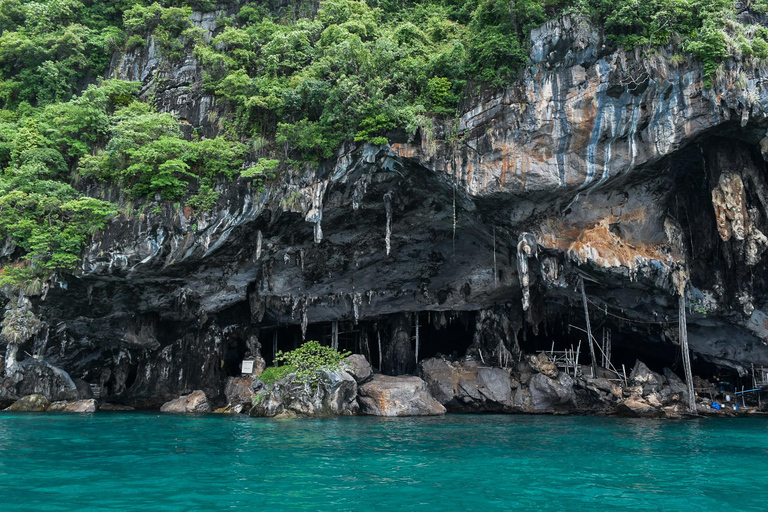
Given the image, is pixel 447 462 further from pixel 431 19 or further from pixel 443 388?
pixel 431 19

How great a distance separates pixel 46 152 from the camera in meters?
24.7

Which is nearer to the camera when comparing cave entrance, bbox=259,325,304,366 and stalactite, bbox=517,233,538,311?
stalactite, bbox=517,233,538,311

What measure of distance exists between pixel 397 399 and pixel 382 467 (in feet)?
37.3

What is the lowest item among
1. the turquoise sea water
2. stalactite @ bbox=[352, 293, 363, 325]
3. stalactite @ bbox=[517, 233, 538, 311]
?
the turquoise sea water

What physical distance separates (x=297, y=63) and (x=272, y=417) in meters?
15.1

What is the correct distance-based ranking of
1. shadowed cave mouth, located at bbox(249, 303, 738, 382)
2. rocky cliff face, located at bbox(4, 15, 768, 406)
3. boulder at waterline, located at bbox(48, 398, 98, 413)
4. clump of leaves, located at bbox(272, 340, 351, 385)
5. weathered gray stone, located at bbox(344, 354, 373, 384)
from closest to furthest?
1. rocky cliff face, located at bbox(4, 15, 768, 406)
2. clump of leaves, located at bbox(272, 340, 351, 385)
3. weathered gray stone, located at bbox(344, 354, 373, 384)
4. boulder at waterline, located at bbox(48, 398, 98, 413)
5. shadowed cave mouth, located at bbox(249, 303, 738, 382)

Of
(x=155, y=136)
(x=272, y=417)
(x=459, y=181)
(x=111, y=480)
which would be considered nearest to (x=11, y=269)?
(x=155, y=136)

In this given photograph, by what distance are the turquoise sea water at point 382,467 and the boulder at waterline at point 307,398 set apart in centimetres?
261

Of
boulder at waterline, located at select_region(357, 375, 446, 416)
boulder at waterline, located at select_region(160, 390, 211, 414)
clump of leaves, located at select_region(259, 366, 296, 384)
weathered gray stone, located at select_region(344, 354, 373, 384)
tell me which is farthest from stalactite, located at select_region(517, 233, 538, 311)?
boulder at waterline, located at select_region(160, 390, 211, 414)

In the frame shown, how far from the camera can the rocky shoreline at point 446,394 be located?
21.6m

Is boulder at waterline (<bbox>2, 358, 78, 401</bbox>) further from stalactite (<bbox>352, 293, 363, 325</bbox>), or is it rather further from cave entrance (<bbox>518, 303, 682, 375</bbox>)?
Answer: cave entrance (<bbox>518, 303, 682, 375</bbox>)

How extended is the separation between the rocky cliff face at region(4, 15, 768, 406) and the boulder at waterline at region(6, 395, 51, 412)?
2175 millimetres

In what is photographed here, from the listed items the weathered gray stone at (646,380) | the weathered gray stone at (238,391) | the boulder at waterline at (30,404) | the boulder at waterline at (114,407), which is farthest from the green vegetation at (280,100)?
the weathered gray stone at (646,380)

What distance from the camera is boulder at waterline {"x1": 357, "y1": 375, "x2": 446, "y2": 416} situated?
21.9 metres
